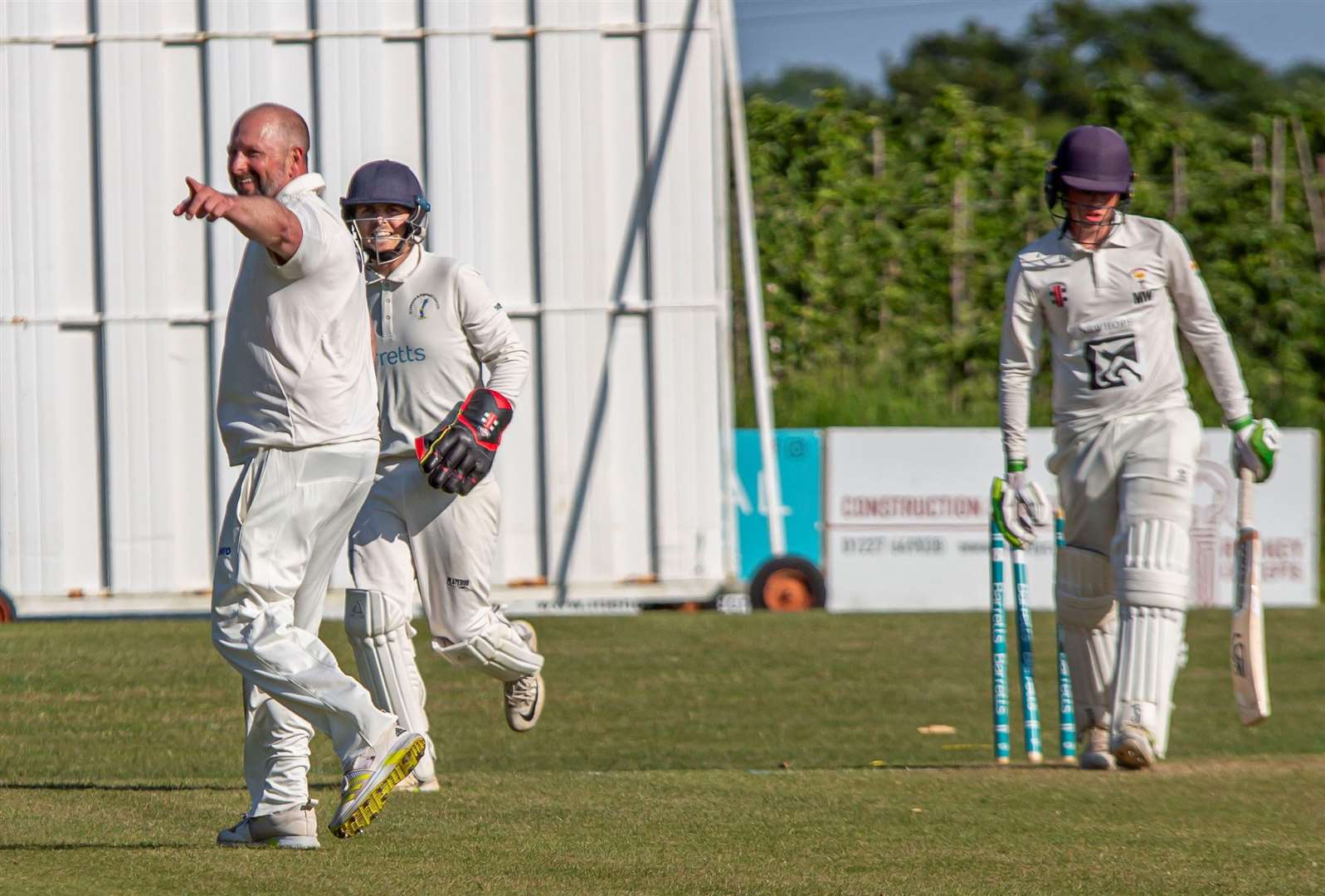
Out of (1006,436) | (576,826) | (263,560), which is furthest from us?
(1006,436)

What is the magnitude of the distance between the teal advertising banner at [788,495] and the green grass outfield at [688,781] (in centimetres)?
207

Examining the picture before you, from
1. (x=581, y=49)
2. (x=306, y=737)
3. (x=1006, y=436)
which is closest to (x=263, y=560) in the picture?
(x=306, y=737)

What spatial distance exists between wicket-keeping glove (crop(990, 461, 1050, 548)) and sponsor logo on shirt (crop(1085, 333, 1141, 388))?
0.47 meters

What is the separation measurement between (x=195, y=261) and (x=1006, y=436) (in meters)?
5.84

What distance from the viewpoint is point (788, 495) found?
46.6ft

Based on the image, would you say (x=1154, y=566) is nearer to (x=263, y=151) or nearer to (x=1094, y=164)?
(x=1094, y=164)

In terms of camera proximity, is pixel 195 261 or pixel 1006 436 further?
pixel 195 261

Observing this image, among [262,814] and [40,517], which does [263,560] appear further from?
[40,517]

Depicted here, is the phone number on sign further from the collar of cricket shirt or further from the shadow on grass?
the collar of cricket shirt

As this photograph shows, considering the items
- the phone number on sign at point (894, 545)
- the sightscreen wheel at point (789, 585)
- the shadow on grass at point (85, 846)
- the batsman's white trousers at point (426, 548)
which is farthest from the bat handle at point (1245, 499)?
the phone number on sign at point (894, 545)

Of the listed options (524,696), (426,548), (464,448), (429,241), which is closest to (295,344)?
(464,448)

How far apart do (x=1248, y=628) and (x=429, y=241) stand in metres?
5.96

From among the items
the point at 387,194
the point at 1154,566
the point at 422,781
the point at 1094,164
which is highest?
the point at 1094,164

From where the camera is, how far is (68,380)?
11.5 meters
